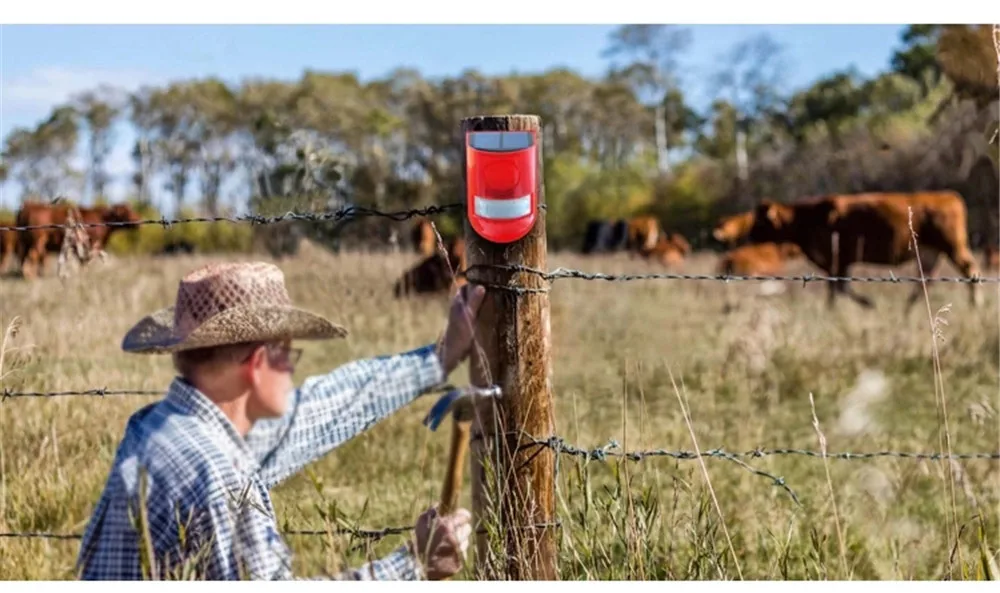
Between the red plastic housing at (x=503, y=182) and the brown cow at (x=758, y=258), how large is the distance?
12457 millimetres

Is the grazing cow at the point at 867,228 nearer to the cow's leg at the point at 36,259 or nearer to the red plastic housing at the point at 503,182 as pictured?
the cow's leg at the point at 36,259

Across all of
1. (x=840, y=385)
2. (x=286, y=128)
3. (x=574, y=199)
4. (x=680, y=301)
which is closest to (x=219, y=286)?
(x=286, y=128)

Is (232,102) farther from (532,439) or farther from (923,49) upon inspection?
(532,439)

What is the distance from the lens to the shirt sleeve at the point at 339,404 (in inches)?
122

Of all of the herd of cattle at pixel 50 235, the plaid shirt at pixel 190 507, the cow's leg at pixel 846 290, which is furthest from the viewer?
the cow's leg at pixel 846 290

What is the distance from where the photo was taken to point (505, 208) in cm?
279

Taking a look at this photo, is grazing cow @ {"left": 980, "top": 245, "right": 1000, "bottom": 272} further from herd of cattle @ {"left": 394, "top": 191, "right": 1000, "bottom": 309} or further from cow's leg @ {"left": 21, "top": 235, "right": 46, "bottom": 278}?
cow's leg @ {"left": 21, "top": 235, "right": 46, "bottom": 278}

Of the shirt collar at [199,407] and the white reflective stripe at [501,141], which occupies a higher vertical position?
the white reflective stripe at [501,141]

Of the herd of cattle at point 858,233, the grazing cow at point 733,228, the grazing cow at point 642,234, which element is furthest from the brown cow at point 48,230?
the grazing cow at point 642,234

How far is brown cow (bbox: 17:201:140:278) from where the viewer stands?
989cm

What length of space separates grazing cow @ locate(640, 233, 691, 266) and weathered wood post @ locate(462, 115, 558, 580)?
19.4m

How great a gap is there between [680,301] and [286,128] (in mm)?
8094

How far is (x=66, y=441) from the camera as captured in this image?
→ 4887 millimetres

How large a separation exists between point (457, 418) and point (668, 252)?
1993 cm
